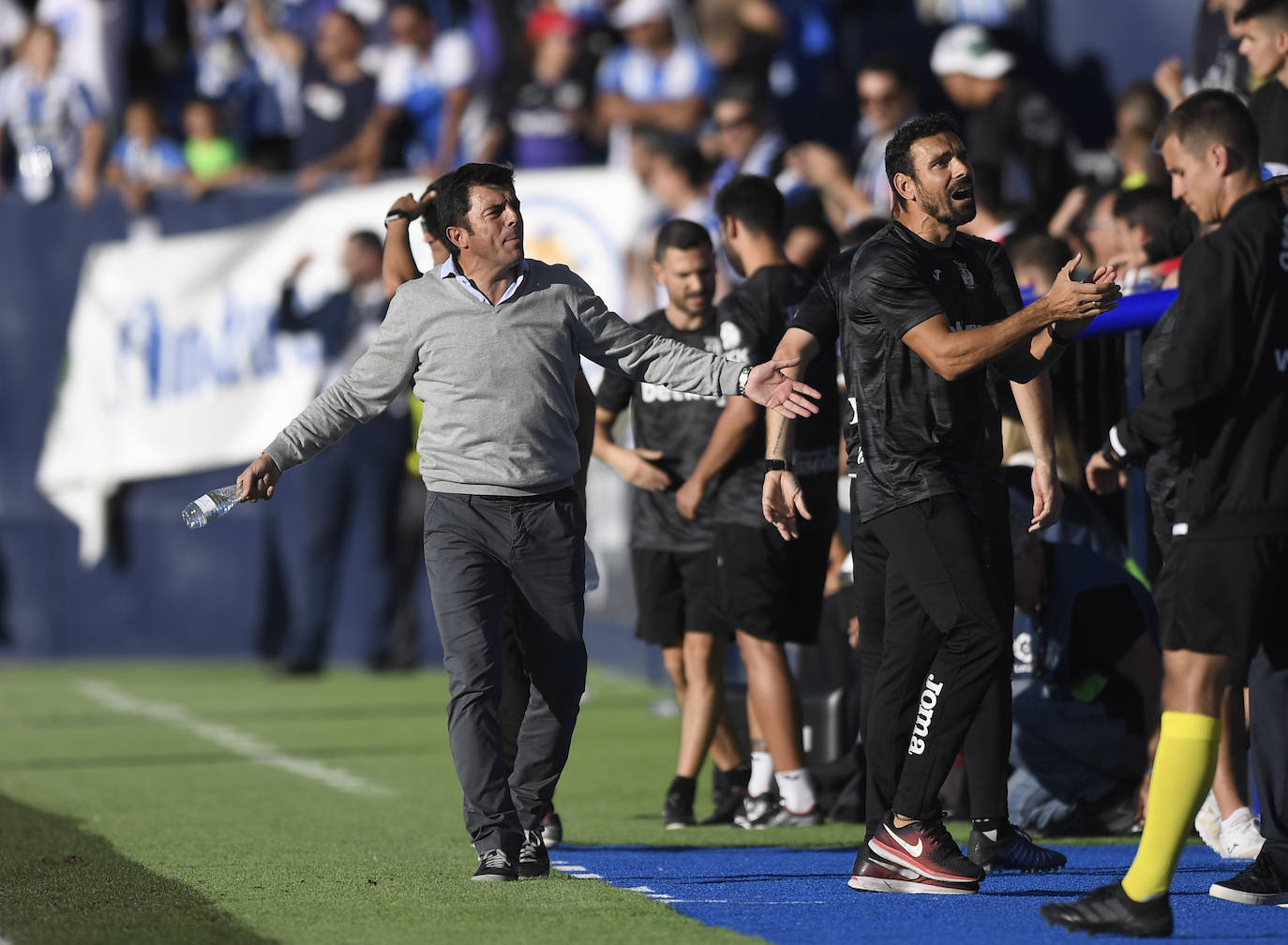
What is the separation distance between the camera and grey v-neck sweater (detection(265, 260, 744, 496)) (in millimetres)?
6344

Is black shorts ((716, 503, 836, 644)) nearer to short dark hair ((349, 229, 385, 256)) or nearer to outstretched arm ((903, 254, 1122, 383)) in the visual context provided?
outstretched arm ((903, 254, 1122, 383))

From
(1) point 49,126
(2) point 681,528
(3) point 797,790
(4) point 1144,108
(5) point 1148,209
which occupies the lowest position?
(3) point 797,790

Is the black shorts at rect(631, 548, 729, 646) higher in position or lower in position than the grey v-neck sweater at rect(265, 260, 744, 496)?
lower

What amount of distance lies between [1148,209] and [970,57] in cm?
503

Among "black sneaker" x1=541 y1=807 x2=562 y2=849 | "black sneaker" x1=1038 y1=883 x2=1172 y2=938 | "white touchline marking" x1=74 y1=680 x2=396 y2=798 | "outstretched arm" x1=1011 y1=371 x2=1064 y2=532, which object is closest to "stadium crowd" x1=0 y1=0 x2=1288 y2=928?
"outstretched arm" x1=1011 y1=371 x2=1064 y2=532

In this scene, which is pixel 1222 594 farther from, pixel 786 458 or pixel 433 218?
pixel 433 218

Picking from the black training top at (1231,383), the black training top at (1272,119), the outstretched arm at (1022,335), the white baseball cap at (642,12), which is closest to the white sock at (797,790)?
the outstretched arm at (1022,335)

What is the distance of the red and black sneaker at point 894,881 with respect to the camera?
593cm

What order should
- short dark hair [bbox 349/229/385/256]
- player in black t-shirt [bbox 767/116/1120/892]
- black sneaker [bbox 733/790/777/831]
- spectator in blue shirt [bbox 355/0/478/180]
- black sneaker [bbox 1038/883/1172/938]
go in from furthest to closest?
spectator in blue shirt [bbox 355/0/478/180], short dark hair [bbox 349/229/385/256], black sneaker [bbox 733/790/777/831], player in black t-shirt [bbox 767/116/1120/892], black sneaker [bbox 1038/883/1172/938]

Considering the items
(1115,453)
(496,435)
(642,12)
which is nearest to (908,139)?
(1115,453)

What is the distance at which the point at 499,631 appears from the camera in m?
6.38

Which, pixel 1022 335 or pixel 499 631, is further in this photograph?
pixel 499 631

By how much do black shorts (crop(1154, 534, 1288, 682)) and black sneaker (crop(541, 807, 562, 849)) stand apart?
2652mm

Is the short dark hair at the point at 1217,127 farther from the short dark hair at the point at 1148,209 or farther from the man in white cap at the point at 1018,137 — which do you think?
the man in white cap at the point at 1018,137
